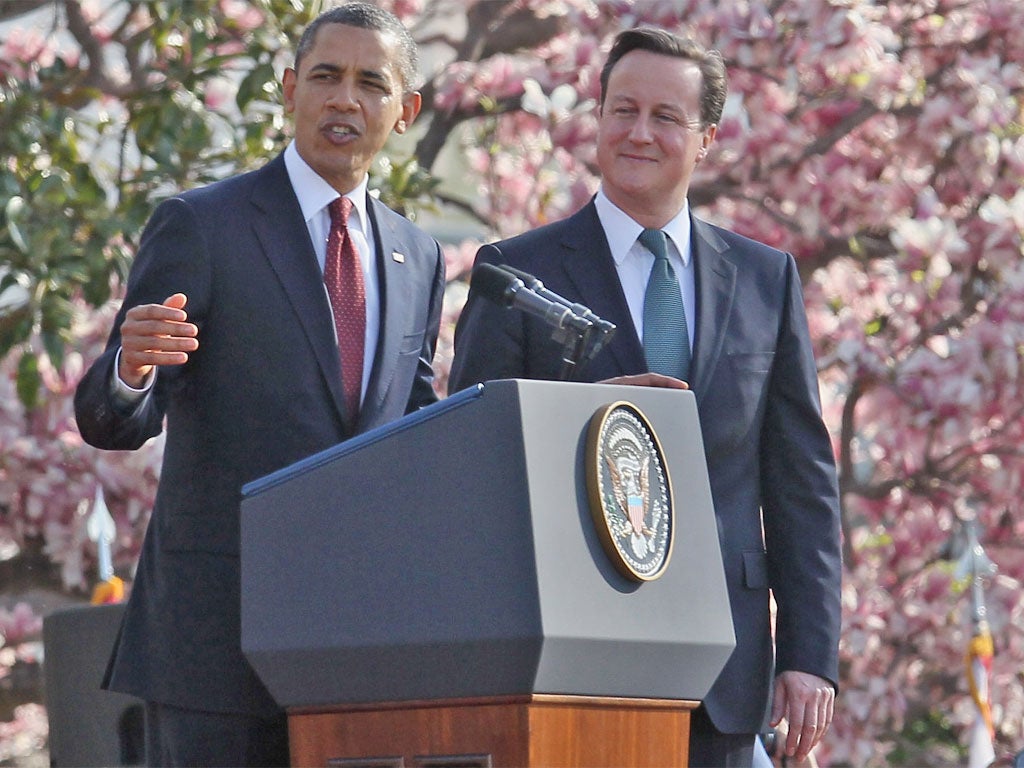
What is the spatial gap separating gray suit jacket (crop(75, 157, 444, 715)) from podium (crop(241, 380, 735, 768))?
1.24 ft

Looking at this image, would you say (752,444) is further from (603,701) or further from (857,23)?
(857,23)

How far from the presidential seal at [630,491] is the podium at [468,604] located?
12 millimetres

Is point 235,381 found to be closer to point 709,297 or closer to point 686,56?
point 709,297

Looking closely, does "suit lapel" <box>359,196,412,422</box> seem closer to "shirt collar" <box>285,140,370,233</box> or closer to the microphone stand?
"shirt collar" <box>285,140,370,233</box>

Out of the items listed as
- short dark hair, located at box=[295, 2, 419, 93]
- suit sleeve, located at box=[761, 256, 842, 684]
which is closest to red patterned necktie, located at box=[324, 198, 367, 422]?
short dark hair, located at box=[295, 2, 419, 93]

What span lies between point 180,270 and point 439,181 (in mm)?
2413

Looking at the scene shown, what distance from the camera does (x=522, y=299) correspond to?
245cm

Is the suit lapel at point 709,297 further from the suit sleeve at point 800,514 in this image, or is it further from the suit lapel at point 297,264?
the suit lapel at point 297,264

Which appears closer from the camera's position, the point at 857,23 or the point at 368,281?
the point at 368,281

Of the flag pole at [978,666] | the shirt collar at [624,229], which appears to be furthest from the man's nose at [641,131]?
the flag pole at [978,666]

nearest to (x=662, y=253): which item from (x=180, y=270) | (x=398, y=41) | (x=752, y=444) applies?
(x=752, y=444)

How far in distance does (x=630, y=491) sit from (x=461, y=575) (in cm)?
24

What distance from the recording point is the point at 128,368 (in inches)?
102

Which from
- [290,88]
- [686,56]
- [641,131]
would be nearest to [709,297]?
[641,131]
